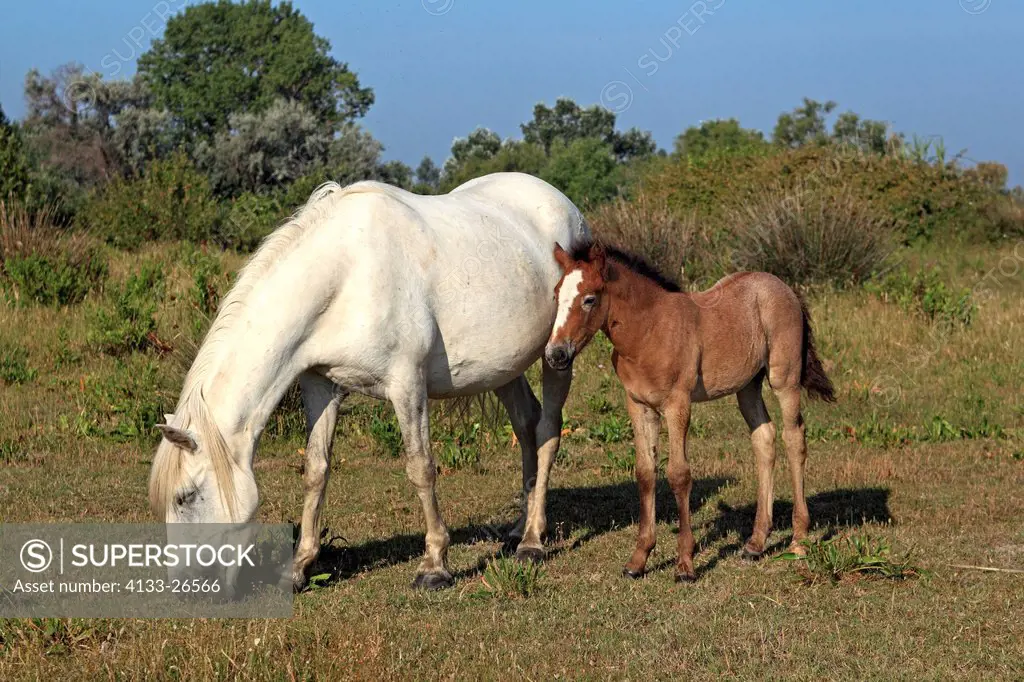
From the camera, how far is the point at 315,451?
22.1 feet

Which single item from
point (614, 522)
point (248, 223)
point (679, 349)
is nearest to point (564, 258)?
point (679, 349)

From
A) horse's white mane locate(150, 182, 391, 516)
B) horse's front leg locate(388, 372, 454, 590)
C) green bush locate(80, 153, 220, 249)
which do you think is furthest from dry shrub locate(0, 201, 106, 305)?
horse's front leg locate(388, 372, 454, 590)

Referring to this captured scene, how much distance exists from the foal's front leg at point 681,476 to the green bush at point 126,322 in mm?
8402

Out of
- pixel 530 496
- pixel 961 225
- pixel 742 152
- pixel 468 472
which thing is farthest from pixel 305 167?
pixel 530 496

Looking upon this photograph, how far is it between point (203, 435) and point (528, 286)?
2.35 meters

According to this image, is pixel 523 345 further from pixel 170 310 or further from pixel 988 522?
pixel 170 310

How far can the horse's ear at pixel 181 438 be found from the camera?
18.6 feet

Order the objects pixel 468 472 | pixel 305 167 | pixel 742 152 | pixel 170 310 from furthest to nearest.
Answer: pixel 305 167, pixel 742 152, pixel 170 310, pixel 468 472

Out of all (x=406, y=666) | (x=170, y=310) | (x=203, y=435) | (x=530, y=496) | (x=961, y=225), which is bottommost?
(x=406, y=666)

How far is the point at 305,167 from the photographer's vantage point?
35.2 m

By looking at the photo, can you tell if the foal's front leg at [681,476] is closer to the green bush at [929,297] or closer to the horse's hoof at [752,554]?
the horse's hoof at [752,554]

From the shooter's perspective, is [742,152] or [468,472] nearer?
[468,472]

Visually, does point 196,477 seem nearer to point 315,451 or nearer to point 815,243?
point 315,451
